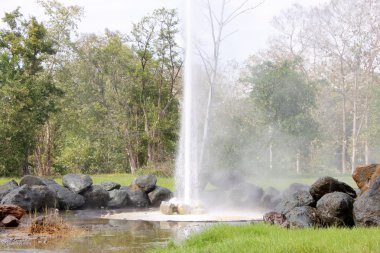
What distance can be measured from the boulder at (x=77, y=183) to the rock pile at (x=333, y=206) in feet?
29.2

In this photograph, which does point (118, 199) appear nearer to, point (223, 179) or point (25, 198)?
point (25, 198)

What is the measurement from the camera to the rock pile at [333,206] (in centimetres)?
948

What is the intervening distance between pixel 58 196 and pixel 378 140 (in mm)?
29052

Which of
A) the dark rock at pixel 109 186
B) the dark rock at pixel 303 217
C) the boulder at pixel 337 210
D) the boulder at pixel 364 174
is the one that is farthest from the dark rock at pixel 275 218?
the dark rock at pixel 109 186

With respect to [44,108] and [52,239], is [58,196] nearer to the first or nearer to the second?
[52,239]

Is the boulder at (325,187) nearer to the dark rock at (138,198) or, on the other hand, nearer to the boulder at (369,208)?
the boulder at (369,208)

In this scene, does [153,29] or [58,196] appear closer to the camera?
[58,196]

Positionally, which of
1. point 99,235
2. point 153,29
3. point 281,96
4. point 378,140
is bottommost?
point 99,235

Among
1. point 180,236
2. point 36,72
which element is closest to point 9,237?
point 180,236

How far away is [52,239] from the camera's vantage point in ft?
33.4

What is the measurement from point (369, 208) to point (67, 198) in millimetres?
10774

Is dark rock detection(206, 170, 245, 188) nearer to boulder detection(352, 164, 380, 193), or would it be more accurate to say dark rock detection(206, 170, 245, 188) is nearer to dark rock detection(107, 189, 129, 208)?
dark rock detection(107, 189, 129, 208)

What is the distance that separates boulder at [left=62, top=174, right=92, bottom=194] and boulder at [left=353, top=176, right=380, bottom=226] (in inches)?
428

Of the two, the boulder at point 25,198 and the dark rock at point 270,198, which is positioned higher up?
the boulder at point 25,198
